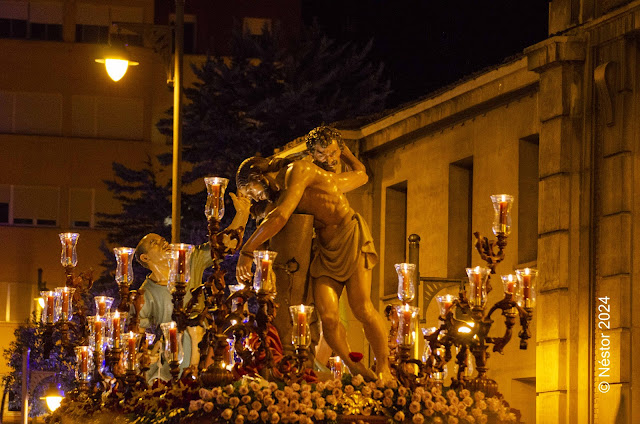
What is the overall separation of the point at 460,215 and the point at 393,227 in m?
2.74

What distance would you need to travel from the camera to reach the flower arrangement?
13.3 metres

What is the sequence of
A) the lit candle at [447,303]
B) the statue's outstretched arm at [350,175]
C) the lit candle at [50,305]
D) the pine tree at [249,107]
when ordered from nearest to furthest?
the lit candle at [447,303]
the statue's outstretched arm at [350,175]
the lit candle at [50,305]
the pine tree at [249,107]

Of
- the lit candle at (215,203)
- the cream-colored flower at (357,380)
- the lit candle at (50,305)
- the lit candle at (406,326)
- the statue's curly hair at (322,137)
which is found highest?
the statue's curly hair at (322,137)

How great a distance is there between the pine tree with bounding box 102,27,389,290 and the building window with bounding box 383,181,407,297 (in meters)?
8.28

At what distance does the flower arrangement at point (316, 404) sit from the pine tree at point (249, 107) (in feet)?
75.7

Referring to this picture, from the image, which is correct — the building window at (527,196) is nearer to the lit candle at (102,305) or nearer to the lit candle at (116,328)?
the lit candle at (102,305)

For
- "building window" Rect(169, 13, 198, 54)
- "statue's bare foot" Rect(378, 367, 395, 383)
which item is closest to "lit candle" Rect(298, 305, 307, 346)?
"statue's bare foot" Rect(378, 367, 395, 383)

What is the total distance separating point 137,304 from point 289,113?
23.9 metres

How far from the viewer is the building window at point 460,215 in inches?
1060

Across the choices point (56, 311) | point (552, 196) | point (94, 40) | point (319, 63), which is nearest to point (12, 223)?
point (94, 40)

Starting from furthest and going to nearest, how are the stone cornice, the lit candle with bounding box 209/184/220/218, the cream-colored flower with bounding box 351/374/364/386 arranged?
1. the stone cornice
2. the lit candle with bounding box 209/184/220/218
3. the cream-colored flower with bounding box 351/374/364/386

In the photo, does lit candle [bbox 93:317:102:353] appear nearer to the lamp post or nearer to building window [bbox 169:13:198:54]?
the lamp post

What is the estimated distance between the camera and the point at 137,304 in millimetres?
17438

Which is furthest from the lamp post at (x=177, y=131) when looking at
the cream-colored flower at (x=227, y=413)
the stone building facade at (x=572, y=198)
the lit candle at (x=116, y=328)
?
the cream-colored flower at (x=227, y=413)
